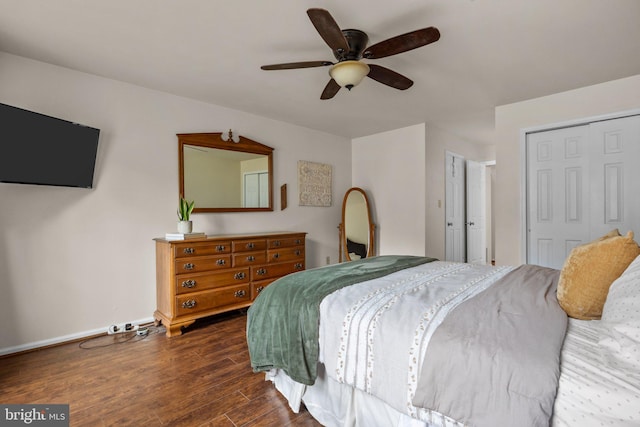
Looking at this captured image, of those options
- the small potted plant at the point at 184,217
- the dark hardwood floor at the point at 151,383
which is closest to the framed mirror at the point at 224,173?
the small potted plant at the point at 184,217

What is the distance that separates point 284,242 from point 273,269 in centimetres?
33

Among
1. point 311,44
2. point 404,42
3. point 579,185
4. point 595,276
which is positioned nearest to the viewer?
point 595,276

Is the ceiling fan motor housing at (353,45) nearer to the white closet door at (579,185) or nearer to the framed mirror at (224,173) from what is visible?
the framed mirror at (224,173)

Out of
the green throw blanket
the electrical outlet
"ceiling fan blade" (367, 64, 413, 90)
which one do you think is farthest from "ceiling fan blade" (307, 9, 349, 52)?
the electrical outlet

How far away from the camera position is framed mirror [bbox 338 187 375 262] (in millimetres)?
4555

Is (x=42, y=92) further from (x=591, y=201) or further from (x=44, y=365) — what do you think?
(x=591, y=201)

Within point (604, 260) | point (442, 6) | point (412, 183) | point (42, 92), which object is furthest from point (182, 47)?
point (412, 183)

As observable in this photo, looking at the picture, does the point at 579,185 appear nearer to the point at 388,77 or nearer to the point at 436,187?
the point at 436,187

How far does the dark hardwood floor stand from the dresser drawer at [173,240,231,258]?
740mm

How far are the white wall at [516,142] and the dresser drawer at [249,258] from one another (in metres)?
2.77

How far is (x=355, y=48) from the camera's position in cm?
202

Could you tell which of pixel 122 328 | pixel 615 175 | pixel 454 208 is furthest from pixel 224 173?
pixel 615 175

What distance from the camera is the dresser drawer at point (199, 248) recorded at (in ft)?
8.71

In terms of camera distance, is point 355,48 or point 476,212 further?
point 476,212
